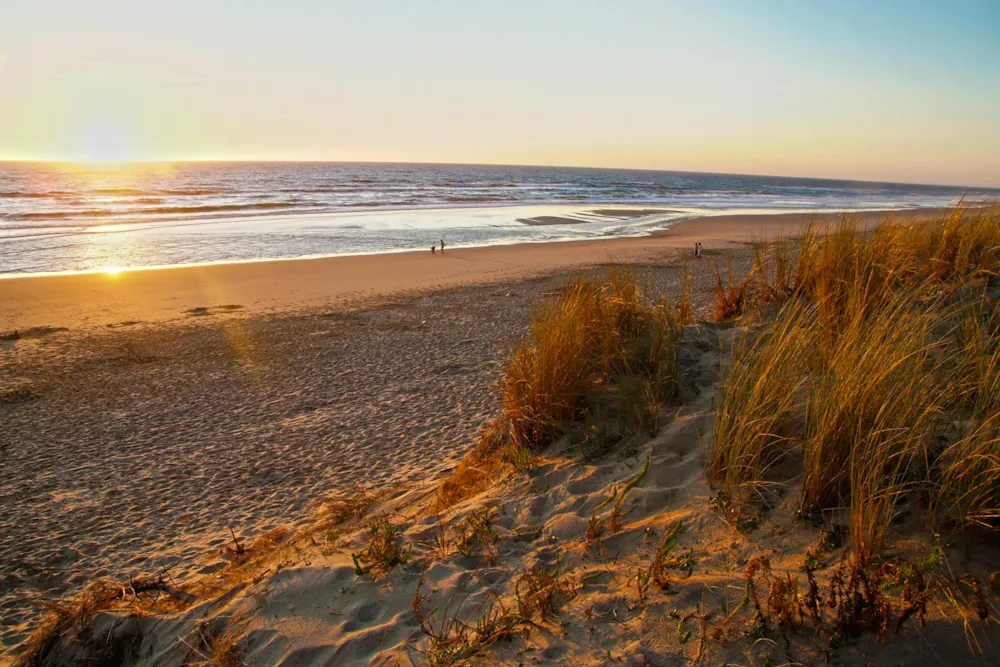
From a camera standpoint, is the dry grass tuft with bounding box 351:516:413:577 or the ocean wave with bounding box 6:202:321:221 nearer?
the dry grass tuft with bounding box 351:516:413:577

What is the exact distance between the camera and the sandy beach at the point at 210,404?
403cm

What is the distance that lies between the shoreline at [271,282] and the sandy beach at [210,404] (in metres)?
0.09

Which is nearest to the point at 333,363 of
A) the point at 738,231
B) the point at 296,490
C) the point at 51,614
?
the point at 296,490

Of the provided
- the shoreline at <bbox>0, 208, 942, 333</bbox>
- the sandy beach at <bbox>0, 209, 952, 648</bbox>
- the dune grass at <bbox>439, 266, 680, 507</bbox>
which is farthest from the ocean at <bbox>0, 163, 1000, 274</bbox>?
the dune grass at <bbox>439, 266, 680, 507</bbox>

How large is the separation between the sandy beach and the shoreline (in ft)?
0.30

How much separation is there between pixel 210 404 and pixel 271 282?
718 cm

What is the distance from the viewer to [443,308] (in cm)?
1027

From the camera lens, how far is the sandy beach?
4027 mm

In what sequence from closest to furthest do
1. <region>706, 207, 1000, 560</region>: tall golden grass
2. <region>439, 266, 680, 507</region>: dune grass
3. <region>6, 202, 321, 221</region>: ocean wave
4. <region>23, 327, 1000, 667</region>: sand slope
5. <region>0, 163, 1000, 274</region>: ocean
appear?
<region>23, 327, 1000, 667</region>: sand slope
<region>706, 207, 1000, 560</region>: tall golden grass
<region>439, 266, 680, 507</region>: dune grass
<region>0, 163, 1000, 274</region>: ocean
<region>6, 202, 321, 221</region>: ocean wave

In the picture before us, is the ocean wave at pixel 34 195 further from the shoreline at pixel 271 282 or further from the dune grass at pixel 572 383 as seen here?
the dune grass at pixel 572 383

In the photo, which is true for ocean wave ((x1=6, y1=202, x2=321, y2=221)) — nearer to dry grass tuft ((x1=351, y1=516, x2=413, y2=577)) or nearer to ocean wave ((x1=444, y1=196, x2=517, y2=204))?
ocean wave ((x1=444, y1=196, x2=517, y2=204))

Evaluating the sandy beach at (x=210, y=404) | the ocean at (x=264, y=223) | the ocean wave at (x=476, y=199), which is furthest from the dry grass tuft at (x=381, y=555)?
the ocean wave at (x=476, y=199)

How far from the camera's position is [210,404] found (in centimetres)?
621

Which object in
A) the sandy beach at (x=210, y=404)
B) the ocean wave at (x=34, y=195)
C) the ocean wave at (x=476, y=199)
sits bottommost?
the sandy beach at (x=210, y=404)
